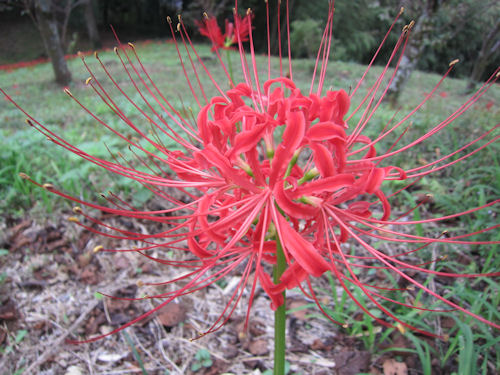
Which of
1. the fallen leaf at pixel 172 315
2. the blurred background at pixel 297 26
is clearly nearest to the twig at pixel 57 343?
the fallen leaf at pixel 172 315

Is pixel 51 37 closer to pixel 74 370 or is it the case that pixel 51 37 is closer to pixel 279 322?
pixel 74 370

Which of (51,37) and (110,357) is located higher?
(51,37)

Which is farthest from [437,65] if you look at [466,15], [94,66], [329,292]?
[329,292]

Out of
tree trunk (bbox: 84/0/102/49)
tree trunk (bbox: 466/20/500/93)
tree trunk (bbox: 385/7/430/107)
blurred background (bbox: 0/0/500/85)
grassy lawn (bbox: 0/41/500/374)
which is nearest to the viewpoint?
grassy lawn (bbox: 0/41/500/374)

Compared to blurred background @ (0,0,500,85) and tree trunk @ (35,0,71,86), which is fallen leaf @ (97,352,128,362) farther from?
tree trunk @ (35,0,71,86)

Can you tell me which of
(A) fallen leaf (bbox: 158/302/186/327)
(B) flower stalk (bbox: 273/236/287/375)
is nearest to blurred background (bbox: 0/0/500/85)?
(A) fallen leaf (bbox: 158/302/186/327)

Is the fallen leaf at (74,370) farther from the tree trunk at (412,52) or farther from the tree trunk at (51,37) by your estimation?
the tree trunk at (51,37)

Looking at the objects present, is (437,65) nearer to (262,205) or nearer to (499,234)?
(499,234)

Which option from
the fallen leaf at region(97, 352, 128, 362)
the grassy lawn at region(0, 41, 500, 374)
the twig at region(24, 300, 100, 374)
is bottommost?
the fallen leaf at region(97, 352, 128, 362)

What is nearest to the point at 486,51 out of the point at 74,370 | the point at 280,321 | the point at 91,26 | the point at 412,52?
the point at 412,52
